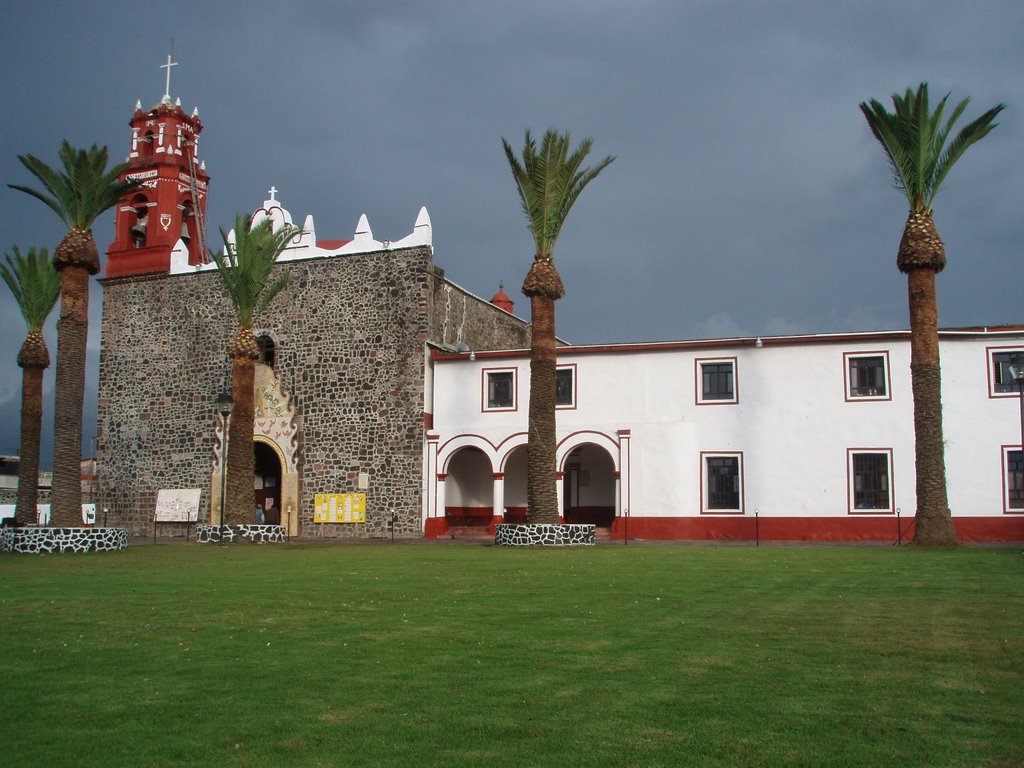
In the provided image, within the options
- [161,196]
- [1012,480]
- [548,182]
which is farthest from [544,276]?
[161,196]

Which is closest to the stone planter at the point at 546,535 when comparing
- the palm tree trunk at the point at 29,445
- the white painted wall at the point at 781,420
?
the white painted wall at the point at 781,420

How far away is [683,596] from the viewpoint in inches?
433

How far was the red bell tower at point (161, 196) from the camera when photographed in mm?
35781

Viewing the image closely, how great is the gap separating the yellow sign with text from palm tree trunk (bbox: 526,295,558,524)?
8.48 m

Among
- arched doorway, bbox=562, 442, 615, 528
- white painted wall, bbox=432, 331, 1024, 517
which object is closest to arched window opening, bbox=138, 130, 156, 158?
white painted wall, bbox=432, 331, 1024, 517

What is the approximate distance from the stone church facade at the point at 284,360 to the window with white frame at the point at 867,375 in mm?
12206

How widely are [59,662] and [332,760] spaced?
3.37m

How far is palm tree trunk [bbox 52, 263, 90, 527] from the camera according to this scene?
74.8 feet

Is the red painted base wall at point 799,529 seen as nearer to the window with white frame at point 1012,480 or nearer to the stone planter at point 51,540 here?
the window with white frame at point 1012,480

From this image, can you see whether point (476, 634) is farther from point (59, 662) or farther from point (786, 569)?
Answer: point (786, 569)

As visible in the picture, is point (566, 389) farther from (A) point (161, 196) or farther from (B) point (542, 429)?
(A) point (161, 196)

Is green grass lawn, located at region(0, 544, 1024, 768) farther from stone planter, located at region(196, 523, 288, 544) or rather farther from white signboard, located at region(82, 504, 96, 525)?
white signboard, located at region(82, 504, 96, 525)

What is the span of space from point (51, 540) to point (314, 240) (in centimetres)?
1483

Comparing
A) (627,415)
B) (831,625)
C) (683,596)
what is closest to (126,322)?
(627,415)
